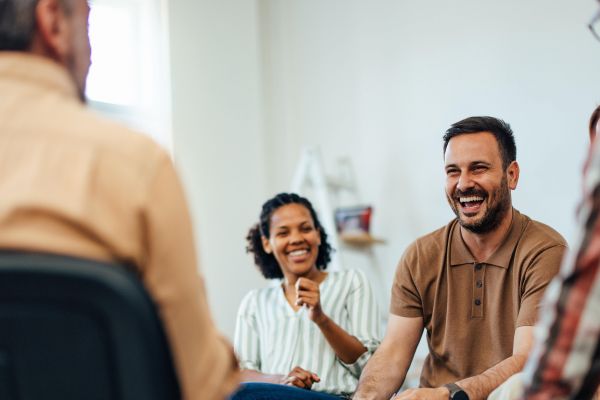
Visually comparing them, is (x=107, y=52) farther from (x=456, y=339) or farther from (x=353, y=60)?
(x=456, y=339)

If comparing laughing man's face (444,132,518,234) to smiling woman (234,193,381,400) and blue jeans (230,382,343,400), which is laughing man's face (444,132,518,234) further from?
blue jeans (230,382,343,400)

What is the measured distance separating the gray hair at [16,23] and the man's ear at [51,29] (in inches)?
0.4

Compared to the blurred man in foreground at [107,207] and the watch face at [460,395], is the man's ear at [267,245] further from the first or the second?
the blurred man in foreground at [107,207]

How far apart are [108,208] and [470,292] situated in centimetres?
158

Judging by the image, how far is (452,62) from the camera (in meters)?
3.83

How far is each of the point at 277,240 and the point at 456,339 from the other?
2.65 ft

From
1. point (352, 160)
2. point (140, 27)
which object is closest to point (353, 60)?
point (352, 160)

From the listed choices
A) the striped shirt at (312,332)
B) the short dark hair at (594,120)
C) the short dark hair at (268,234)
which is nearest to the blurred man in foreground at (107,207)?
the striped shirt at (312,332)

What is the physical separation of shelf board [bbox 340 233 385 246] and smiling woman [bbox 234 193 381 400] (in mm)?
1083

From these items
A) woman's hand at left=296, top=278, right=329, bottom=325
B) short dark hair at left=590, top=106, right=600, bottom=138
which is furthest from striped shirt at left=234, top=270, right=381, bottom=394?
short dark hair at left=590, top=106, right=600, bottom=138

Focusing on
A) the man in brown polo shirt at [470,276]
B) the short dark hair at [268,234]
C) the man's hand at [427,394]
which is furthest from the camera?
the short dark hair at [268,234]

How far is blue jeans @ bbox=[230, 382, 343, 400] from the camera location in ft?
6.97

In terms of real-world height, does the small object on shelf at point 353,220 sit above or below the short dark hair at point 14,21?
below

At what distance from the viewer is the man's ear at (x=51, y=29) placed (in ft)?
3.60
